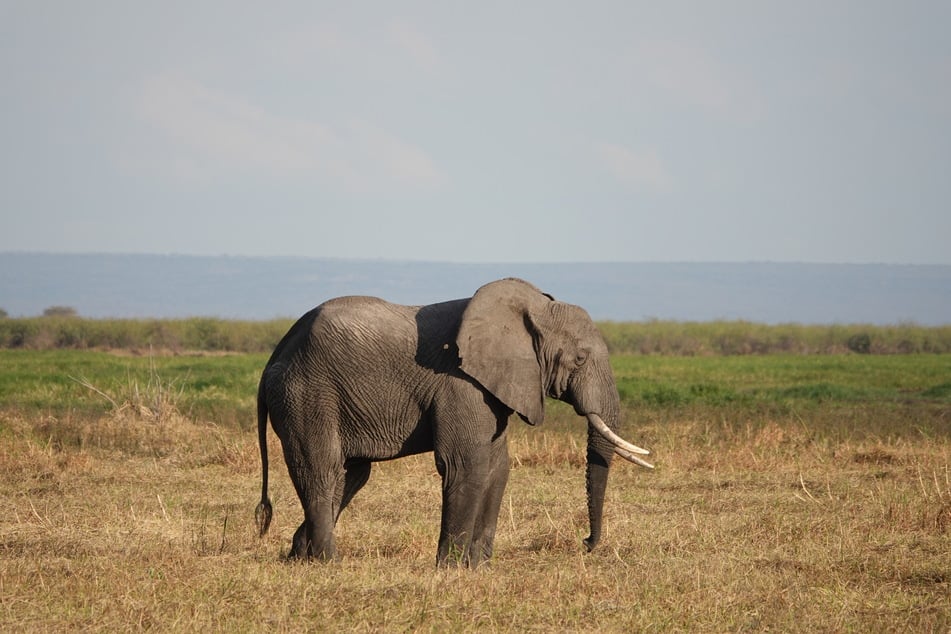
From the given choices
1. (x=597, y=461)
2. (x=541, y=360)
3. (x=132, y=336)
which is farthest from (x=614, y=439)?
(x=132, y=336)

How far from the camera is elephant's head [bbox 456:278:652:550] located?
923cm

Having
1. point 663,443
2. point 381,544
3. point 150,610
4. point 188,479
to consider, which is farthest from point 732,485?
point 150,610

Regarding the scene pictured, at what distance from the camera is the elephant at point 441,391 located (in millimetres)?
9250

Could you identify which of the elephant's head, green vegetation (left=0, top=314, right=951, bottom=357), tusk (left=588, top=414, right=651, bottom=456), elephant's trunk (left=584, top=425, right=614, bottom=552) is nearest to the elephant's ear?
the elephant's head

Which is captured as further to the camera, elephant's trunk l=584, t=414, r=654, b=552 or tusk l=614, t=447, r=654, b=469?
elephant's trunk l=584, t=414, r=654, b=552

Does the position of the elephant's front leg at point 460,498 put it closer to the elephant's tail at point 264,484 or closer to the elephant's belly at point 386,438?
the elephant's belly at point 386,438

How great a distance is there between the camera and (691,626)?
7.77m

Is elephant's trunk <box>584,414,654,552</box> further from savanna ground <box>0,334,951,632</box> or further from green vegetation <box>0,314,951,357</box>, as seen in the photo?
green vegetation <box>0,314,951,357</box>

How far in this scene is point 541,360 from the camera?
9547 millimetres

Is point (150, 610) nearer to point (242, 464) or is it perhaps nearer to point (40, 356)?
point (242, 464)

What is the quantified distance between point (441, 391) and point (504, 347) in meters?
0.54

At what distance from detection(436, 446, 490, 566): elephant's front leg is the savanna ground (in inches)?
9.7

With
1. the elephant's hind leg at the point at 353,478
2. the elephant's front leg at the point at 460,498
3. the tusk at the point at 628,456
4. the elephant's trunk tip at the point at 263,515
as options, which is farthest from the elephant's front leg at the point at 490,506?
the elephant's trunk tip at the point at 263,515

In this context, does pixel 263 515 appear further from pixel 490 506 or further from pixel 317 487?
pixel 490 506
